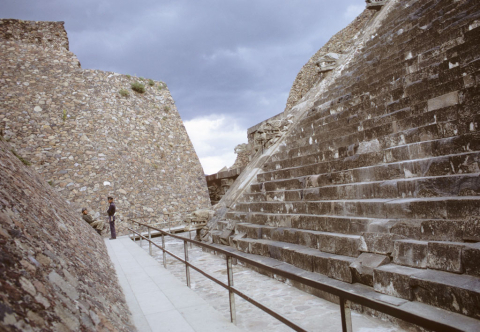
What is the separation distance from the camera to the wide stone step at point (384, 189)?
9.09 ft

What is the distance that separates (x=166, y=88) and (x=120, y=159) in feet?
15.4

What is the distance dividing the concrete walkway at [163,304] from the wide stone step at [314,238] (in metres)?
1.49

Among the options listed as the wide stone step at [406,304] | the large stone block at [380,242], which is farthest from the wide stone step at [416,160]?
the wide stone step at [406,304]

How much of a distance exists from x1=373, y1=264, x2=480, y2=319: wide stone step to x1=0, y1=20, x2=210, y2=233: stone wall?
9670 mm

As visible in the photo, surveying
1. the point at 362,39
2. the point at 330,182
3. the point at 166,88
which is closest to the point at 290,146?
the point at 330,182

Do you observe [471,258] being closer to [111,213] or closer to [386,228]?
[386,228]

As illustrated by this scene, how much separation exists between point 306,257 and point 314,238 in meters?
0.30

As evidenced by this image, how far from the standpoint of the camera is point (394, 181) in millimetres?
3416

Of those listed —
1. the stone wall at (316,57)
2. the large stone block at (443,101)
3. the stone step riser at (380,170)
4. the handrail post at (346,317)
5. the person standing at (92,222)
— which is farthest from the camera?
the stone wall at (316,57)

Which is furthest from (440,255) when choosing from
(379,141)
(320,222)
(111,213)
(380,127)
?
(111,213)

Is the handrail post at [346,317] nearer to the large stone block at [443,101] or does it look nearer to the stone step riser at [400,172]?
the stone step riser at [400,172]

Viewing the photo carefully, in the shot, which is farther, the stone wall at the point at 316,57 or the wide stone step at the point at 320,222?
the stone wall at the point at 316,57

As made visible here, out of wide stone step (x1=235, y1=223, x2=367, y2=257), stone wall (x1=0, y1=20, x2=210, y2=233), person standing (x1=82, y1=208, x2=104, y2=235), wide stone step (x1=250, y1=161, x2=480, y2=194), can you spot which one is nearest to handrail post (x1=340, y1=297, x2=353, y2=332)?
wide stone step (x1=235, y1=223, x2=367, y2=257)

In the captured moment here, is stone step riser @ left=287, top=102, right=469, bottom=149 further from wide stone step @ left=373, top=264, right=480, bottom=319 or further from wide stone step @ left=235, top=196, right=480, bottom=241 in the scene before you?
wide stone step @ left=373, top=264, right=480, bottom=319
